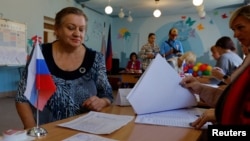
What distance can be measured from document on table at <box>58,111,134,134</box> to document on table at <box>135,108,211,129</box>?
0.20 feet

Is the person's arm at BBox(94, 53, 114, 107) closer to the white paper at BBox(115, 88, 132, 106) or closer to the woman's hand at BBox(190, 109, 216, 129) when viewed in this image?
the white paper at BBox(115, 88, 132, 106)

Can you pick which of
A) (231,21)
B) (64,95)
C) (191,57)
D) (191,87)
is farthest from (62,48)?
(191,57)

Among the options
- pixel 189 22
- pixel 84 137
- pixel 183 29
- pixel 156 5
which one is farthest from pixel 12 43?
pixel 189 22

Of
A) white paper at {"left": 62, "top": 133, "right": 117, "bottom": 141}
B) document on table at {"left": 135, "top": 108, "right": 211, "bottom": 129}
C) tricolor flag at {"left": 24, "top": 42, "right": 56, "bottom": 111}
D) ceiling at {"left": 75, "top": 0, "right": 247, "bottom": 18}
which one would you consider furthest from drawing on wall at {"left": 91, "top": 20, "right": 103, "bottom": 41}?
white paper at {"left": 62, "top": 133, "right": 117, "bottom": 141}

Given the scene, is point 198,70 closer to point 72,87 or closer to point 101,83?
point 101,83

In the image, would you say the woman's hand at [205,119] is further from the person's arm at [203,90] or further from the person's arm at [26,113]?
the person's arm at [26,113]

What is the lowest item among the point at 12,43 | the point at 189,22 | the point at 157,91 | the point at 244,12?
the point at 157,91

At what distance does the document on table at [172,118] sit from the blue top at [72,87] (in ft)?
1.09

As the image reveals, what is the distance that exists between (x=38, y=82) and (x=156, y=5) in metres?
6.95

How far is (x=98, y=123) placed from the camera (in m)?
0.86

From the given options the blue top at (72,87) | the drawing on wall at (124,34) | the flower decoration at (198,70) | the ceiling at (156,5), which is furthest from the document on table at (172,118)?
the drawing on wall at (124,34)

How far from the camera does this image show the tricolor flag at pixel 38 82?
80 centimetres

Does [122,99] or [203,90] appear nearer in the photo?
[203,90]

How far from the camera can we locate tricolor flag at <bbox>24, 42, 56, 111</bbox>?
0.80 meters
